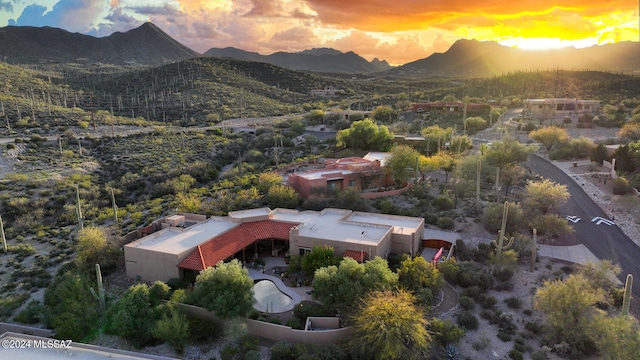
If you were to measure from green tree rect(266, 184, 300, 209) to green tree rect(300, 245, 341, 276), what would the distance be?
368 inches

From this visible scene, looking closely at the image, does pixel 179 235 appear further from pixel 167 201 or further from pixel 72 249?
pixel 167 201

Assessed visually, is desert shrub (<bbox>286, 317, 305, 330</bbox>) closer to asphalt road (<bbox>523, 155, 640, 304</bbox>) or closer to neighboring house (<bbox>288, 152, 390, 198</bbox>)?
asphalt road (<bbox>523, 155, 640, 304</bbox>)

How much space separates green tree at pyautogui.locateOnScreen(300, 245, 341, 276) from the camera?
80.1 ft

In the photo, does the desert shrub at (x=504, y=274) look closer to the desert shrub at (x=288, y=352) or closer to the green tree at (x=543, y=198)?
the green tree at (x=543, y=198)

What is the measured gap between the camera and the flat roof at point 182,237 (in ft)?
85.3

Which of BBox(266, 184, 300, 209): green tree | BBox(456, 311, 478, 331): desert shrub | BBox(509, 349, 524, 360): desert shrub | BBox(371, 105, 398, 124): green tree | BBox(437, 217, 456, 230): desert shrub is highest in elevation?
BBox(371, 105, 398, 124): green tree

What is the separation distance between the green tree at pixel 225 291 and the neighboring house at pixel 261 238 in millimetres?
2924

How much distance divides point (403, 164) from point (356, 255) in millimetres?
15973

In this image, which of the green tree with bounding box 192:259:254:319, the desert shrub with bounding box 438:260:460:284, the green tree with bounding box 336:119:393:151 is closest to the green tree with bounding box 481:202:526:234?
the desert shrub with bounding box 438:260:460:284

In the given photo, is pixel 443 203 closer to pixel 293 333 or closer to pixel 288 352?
pixel 293 333

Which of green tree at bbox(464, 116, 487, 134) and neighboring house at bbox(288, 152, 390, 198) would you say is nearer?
neighboring house at bbox(288, 152, 390, 198)

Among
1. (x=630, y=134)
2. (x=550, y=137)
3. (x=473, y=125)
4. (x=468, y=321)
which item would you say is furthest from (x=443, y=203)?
(x=473, y=125)

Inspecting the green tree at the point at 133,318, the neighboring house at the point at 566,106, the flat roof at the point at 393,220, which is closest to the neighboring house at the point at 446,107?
the neighboring house at the point at 566,106

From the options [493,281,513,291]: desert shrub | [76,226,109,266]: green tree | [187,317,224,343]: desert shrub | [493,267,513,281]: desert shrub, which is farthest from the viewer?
[76,226,109,266]: green tree
